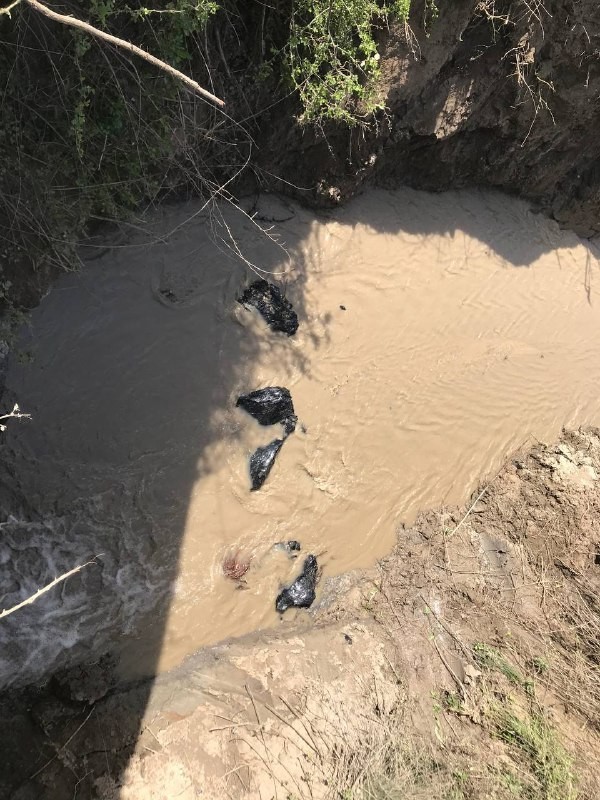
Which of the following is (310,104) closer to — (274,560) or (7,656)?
(274,560)

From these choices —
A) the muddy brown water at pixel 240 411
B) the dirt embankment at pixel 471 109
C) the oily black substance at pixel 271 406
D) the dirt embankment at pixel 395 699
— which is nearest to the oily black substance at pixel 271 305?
the muddy brown water at pixel 240 411

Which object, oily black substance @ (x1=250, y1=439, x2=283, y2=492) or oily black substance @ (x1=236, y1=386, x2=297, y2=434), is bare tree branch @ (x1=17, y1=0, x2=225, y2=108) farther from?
oily black substance @ (x1=250, y1=439, x2=283, y2=492)

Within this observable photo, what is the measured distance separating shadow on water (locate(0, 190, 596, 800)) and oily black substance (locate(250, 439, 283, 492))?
0.86ft

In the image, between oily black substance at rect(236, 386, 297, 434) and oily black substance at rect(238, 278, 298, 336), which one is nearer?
oily black substance at rect(236, 386, 297, 434)

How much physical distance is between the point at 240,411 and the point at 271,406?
272 mm

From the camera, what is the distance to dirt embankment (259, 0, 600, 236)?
4.39m

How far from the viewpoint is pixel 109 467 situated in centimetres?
409

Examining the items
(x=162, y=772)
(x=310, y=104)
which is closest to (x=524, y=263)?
(x=310, y=104)

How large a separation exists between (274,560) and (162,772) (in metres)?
1.57

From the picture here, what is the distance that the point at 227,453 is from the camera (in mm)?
4371

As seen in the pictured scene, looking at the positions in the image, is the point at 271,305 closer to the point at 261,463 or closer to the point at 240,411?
the point at 240,411

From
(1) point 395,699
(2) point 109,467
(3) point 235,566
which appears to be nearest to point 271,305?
(2) point 109,467

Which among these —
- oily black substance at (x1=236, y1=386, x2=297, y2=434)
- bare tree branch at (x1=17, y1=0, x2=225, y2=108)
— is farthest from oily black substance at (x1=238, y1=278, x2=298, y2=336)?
bare tree branch at (x1=17, y1=0, x2=225, y2=108)

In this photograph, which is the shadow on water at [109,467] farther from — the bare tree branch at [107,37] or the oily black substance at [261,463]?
the bare tree branch at [107,37]
